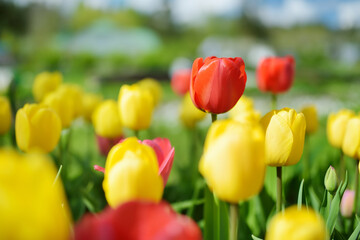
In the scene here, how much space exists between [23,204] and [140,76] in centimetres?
919

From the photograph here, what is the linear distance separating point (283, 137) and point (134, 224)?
0.34 m

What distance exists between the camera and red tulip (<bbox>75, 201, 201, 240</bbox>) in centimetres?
34

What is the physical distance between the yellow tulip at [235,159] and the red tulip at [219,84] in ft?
0.90

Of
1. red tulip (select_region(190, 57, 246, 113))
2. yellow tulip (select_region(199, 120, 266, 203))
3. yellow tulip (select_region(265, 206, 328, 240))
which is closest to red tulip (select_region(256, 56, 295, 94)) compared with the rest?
red tulip (select_region(190, 57, 246, 113))

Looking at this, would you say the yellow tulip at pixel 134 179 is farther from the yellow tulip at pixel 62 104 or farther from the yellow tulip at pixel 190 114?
the yellow tulip at pixel 190 114

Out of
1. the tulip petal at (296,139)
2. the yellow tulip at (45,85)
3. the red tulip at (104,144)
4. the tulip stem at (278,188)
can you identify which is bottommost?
the red tulip at (104,144)

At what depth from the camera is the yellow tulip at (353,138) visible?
0.81 meters

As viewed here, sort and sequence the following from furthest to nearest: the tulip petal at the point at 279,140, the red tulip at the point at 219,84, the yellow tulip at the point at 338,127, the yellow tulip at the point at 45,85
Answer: the yellow tulip at the point at 45,85 → the yellow tulip at the point at 338,127 → the red tulip at the point at 219,84 → the tulip petal at the point at 279,140

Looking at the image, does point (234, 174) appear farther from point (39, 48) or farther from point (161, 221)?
point (39, 48)

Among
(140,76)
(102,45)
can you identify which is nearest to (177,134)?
(140,76)

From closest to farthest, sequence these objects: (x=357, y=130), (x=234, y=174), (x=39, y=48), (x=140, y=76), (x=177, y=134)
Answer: (x=234, y=174) → (x=357, y=130) → (x=177, y=134) → (x=140, y=76) → (x=39, y=48)

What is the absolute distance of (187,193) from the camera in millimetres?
1267

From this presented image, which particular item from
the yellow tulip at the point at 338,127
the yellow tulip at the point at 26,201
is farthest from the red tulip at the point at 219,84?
the yellow tulip at the point at 26,201

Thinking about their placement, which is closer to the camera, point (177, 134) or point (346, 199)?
point (346, 199)
